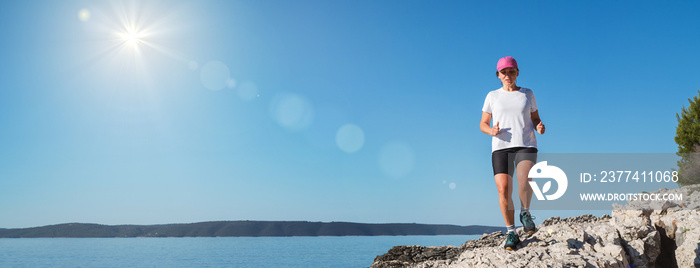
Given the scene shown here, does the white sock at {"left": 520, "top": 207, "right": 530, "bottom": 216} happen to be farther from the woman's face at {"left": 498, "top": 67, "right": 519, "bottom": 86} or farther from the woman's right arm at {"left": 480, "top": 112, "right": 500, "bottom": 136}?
the woman's face at {"left": 498, "top": 67, "right": 519, "bottom": 86}

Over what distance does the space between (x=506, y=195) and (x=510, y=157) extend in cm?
49

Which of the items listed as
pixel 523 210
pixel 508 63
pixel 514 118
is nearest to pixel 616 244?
pixel 523 210

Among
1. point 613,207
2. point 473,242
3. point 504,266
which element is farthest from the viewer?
point 473,242

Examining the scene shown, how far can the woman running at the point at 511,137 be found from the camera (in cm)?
600

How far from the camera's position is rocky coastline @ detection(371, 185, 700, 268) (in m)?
6.05

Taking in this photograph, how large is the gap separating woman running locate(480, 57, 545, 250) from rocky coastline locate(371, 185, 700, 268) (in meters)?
0.41

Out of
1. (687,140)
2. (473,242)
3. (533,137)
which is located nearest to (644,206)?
(473,242)

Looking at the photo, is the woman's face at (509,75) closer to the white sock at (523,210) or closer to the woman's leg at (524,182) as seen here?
the woman's leg at (524,182)

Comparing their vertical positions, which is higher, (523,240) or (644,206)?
→ (644,206)

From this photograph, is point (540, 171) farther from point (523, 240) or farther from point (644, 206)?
point (644, 206)

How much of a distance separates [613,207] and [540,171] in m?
5.92

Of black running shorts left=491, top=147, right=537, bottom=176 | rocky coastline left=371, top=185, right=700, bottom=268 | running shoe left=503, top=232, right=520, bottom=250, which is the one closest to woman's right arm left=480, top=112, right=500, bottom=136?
black running shorts left=491, top=147, right=537, bottom=176

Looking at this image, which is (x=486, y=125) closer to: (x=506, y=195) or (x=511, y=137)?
(x=511, y=137)

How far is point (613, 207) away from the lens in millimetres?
10898
